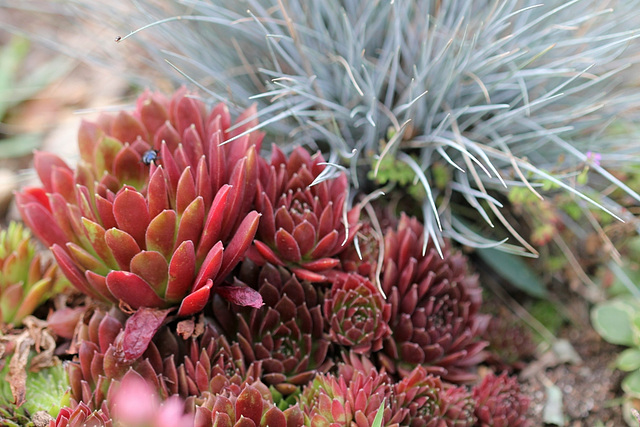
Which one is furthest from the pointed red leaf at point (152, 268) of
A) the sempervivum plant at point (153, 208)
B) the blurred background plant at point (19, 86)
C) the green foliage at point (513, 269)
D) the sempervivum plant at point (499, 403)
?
the blurred background plant at point (19, 86)

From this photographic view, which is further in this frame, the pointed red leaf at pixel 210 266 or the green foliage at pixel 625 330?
the green foliage at pixel 625 330

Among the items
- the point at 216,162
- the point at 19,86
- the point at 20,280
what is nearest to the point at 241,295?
the point at 216,162

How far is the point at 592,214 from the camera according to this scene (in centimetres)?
196

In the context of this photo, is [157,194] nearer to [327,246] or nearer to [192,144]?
[192,144]

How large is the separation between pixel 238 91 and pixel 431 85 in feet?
2.23

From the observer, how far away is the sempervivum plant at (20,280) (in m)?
1.64

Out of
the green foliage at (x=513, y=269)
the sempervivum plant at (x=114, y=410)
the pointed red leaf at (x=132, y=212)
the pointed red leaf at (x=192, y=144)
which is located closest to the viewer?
the sempervivum plant at (x=114, y=410)

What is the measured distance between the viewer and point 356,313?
1.55m

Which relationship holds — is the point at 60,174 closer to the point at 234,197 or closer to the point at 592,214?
the point at 234,197

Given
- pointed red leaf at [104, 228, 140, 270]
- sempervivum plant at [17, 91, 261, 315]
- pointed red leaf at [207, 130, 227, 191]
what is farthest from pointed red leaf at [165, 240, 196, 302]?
pointed red leaf at [207, 130, 227, 191]

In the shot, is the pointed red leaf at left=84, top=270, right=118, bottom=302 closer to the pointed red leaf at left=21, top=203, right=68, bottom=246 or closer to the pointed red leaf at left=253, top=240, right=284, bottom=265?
the pointed red leaf at left=21, top=203, right=68, bottom=246

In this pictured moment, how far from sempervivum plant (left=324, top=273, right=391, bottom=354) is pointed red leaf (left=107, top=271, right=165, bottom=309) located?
0.46m

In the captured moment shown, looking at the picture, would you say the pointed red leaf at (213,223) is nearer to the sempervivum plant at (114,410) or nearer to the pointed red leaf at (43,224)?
the sempervivum plant at (114,410)

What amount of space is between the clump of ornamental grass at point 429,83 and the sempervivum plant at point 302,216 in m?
0.19
